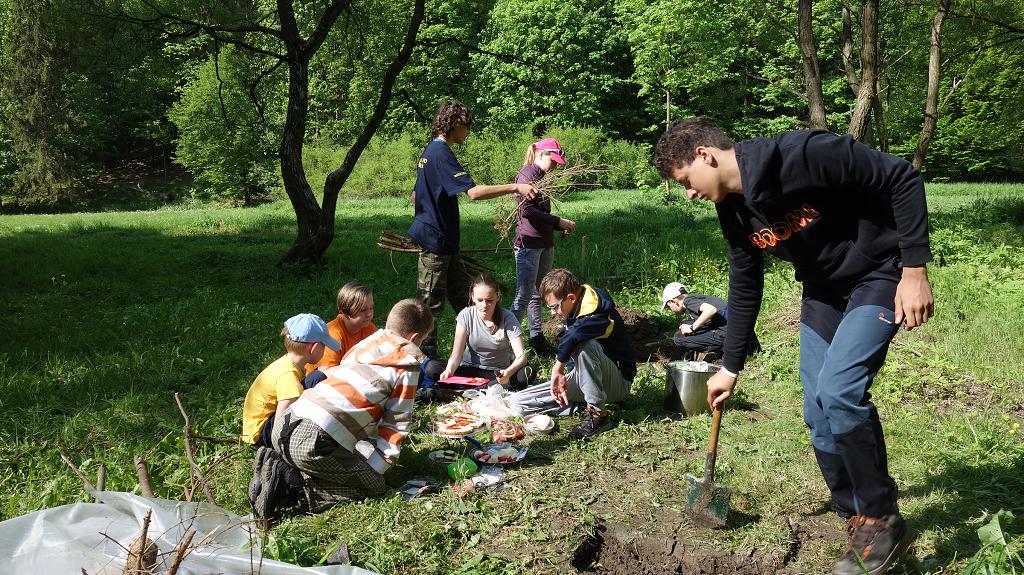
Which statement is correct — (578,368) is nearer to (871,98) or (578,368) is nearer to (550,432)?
(550,432)

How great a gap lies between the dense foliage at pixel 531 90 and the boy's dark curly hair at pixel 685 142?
61.8ft

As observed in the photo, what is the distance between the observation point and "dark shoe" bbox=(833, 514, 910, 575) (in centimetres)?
260

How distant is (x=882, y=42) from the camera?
2328 cm

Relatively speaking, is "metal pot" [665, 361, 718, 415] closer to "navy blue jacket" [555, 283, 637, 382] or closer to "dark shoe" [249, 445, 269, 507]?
"navy blue jacket" [555, 283, 637, 382]

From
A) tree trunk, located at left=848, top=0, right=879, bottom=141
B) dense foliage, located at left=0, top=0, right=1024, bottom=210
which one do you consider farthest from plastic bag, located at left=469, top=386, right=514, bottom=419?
dense foliage, located at left=0, top=0, right=1024, bottom=210

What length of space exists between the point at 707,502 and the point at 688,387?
131 cm

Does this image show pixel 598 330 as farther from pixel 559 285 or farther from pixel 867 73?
pixel 867 73

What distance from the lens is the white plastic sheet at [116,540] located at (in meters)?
2.45

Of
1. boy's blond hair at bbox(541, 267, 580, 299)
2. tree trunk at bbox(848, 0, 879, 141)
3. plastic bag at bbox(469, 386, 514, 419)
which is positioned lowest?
plastic bag at bbox(469, 386, 514, 419)

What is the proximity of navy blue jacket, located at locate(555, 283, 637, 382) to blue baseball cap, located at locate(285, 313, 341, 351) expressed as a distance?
1410 millimetres

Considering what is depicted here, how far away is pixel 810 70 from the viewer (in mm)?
7812

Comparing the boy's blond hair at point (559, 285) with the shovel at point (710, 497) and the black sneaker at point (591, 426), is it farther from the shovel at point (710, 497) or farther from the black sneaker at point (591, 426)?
the shovel at point (710, 497)

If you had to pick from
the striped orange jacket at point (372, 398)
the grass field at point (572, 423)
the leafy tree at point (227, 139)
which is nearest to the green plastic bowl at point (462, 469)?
the grass field at point (572, 423)

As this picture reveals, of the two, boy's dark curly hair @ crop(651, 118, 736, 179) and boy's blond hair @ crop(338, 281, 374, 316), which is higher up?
boy's dark curly hair @ crop(651, 118, 736, 179)
